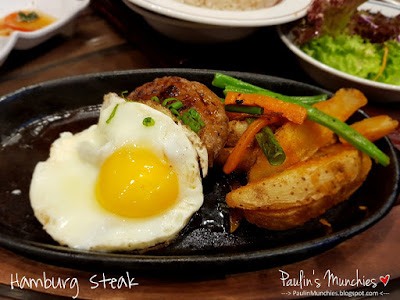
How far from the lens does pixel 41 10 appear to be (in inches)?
165

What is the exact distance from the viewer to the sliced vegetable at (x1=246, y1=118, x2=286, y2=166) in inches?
80.8

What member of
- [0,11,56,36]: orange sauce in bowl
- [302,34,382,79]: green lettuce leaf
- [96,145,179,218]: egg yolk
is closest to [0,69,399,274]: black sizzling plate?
[96,145,179,218]: egg yolk

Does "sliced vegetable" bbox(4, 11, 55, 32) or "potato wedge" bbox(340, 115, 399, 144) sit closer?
"potato wedge" bbox(340, 115, 399, 144)

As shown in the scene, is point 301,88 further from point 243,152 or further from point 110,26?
point 110,26

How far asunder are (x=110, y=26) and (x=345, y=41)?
259 centimetres

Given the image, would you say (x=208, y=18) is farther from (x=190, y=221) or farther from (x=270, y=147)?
(x=190, y=221)

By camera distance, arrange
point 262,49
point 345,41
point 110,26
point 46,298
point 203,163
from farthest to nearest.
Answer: point 110,26 → point 262,49 → point 345,41 → point 203,163 → point 46,298

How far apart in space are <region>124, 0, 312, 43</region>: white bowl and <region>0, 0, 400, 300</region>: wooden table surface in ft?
0.64

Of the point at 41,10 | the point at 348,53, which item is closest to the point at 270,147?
the point at 348,53

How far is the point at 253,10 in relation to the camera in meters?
3.29

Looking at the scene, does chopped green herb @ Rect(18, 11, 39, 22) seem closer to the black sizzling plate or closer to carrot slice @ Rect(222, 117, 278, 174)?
the black sizzling plate

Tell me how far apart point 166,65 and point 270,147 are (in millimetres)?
1618

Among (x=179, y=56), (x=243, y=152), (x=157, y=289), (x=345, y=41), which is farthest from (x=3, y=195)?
(x=345, y=41)

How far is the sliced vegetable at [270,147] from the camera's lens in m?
2.05
